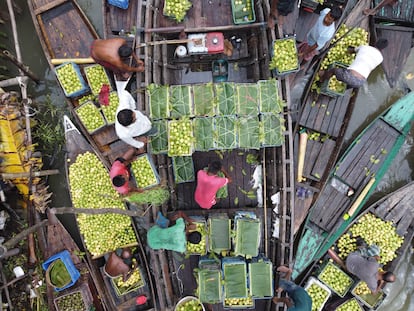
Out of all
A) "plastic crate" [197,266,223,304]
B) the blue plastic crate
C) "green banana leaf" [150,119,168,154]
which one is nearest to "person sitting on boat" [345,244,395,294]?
"plastic crate" [197,266,223,304]

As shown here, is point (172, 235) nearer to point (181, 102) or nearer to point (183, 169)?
point (183, 169)

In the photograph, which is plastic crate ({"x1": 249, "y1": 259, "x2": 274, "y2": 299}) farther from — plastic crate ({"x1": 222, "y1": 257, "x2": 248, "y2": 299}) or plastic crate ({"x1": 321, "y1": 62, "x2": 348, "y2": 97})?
plastic crate ({"x1": 321, "y1": 62, "x2": 348, "y2": 97})

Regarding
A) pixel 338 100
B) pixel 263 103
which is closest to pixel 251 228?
pixel 263 103

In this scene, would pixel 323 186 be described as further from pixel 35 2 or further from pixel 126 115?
pixel 35 2

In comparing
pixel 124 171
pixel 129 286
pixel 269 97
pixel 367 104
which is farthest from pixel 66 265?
pixel 367 104

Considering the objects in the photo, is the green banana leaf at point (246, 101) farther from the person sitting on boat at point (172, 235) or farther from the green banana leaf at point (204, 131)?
the person sitting on boat at point (172, 235)

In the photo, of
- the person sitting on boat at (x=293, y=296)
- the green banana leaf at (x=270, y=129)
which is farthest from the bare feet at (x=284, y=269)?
the green banana leaf at (x=270, y=129)

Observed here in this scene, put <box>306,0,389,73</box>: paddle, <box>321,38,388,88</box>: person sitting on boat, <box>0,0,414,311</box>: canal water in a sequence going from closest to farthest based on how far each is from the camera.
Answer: <box>321,38,388,88</box>: person sitting on boat < <box>306,0,389,73</box>: paddle < <box>0,0,414,311</box>: canal water
